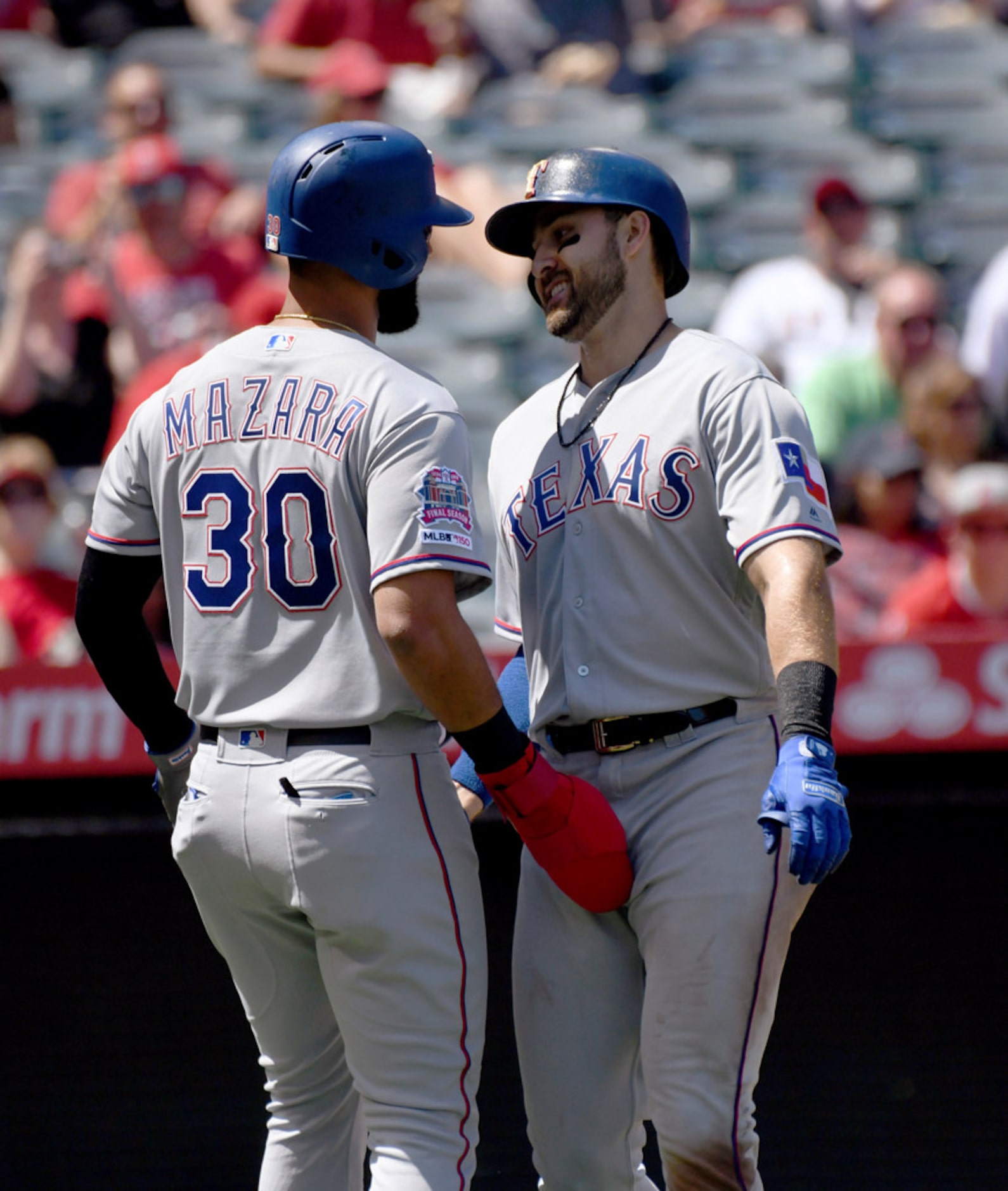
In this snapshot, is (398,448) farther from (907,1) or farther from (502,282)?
(907,1)

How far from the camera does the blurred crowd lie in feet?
15.4

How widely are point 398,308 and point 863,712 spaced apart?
1.51 meters

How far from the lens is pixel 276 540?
7.22 feet

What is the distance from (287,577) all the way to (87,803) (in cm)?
155

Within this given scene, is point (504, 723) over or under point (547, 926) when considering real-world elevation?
over

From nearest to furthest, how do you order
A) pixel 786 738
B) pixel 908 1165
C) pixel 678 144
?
1. pixel 786 738
2. pixel 908 1165
3. pixel 678 144

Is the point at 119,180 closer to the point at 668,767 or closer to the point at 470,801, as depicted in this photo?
the point at 470,801

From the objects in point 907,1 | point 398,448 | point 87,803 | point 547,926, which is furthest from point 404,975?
point 907,1

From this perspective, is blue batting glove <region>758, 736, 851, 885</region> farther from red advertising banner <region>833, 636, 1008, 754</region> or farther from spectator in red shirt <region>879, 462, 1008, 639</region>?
spectator in red shirt <region>879, 462, 1008, 639</region>

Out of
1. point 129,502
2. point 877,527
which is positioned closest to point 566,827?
point 129,502

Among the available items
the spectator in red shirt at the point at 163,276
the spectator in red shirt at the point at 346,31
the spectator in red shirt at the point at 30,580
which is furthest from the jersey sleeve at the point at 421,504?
the spectator in red shirt at the point at 346,31

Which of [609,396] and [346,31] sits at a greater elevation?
[346,31]

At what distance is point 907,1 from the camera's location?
7.86m

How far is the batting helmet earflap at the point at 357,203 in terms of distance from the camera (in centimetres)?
229
